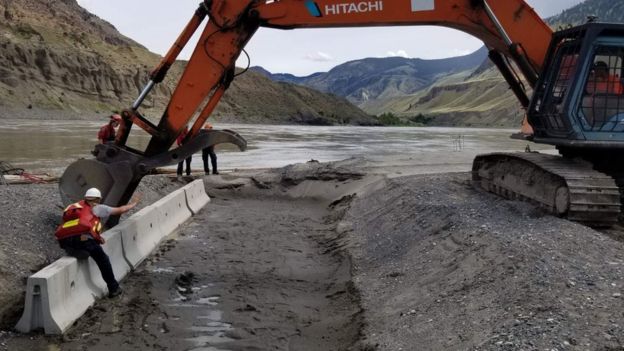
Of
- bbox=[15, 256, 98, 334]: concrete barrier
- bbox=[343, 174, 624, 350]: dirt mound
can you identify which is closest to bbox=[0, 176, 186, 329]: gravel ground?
bbox=[15, 256, 98, 334]: concrete barrier

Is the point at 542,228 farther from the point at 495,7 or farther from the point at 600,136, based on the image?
the point at 495,7

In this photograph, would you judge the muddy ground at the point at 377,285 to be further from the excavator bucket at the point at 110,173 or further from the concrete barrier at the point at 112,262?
the excavator bucket at the point at 110,173

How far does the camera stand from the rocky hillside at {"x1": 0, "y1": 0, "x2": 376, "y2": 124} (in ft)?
201

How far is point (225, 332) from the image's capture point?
630 cm

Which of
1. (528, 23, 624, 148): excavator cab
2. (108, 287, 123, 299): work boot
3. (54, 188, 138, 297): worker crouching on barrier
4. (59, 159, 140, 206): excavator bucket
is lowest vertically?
(108, 287, 123, 299): work boot

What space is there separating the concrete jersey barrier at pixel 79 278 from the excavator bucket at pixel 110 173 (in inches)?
20.6

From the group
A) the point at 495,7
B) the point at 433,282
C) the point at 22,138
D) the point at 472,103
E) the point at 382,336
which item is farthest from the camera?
the point at 472,103

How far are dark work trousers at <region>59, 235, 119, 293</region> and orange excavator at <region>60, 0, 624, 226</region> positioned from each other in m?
1.51

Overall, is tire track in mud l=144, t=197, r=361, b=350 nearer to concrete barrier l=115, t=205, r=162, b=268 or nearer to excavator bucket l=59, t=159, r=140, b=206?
concrete barrier l=115, t=205, r=162, b=268

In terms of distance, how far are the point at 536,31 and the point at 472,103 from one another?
19785 centimetres

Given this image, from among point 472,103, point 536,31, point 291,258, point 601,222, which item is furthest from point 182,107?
point 472,103

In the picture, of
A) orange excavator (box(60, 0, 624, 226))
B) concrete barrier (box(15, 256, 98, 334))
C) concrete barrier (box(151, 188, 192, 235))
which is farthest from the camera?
concrete barrier (box(151, 188, 192, 235))

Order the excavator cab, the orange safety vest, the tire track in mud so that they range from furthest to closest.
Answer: the excavator cab → the orange safety vest → the tire track in mud

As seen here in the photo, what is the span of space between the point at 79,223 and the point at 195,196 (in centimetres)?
635
